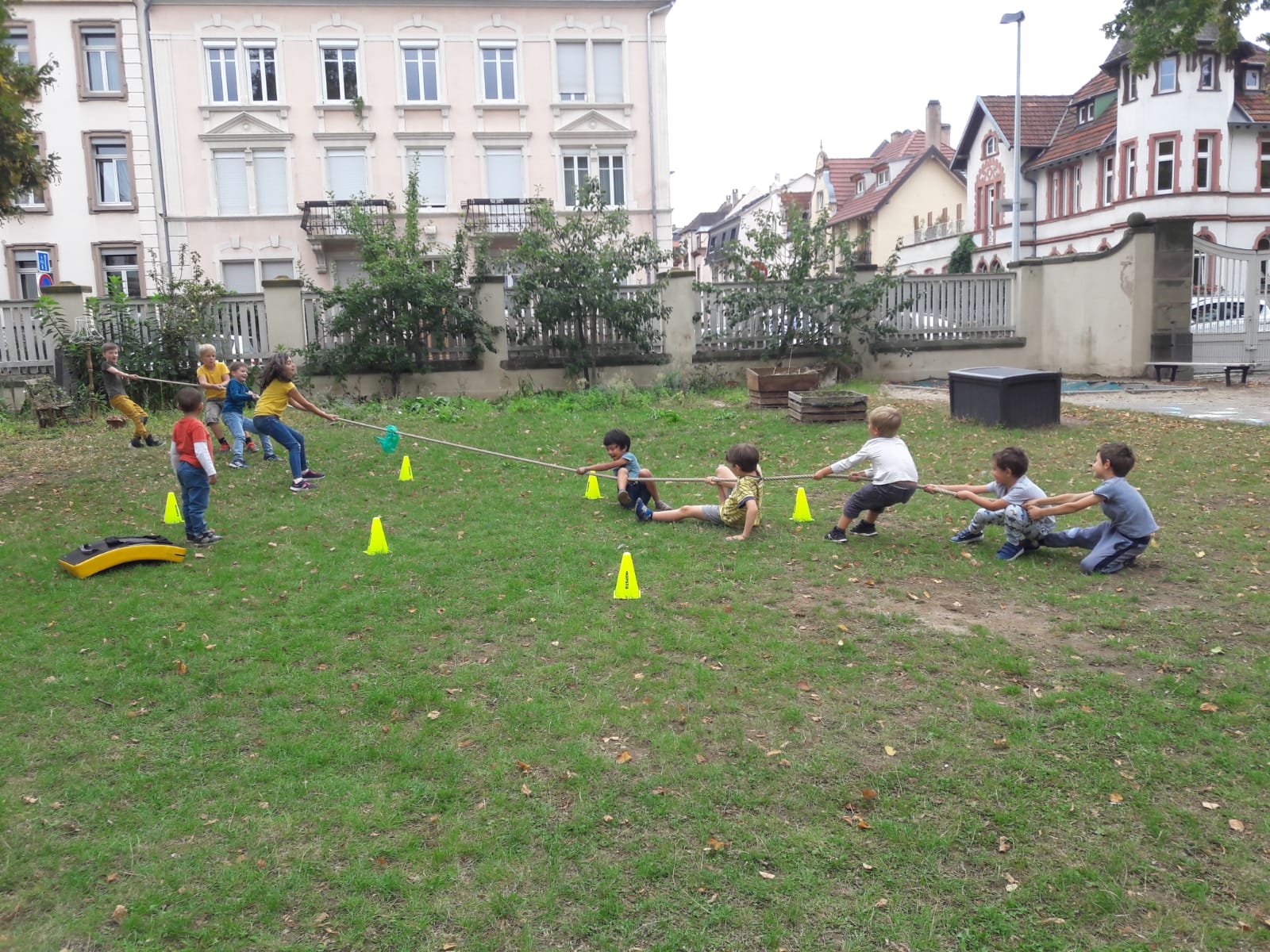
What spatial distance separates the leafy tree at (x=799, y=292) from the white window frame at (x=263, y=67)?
68.6ft

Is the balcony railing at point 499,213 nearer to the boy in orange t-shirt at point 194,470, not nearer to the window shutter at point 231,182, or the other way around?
the window shutter at point 231,182

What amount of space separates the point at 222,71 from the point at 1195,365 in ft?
100

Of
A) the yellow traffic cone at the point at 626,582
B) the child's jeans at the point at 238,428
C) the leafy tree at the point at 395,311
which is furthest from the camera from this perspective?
the leafy tree at the point at 395,311

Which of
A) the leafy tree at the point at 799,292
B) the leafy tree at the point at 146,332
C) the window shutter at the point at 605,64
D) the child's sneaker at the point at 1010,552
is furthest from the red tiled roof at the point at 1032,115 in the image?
the child's sneaker at the point at 1010,552

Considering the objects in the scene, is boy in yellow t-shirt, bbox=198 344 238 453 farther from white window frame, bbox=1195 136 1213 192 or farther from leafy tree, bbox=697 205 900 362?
white window frame, bbox=1195 136 1213 192

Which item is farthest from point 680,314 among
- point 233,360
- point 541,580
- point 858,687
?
point 858,687

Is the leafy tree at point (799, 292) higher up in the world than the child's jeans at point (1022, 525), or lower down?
higher up

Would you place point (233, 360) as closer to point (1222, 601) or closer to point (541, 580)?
point (541, 580)

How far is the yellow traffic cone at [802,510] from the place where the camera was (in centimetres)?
943

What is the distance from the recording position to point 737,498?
8945 mm

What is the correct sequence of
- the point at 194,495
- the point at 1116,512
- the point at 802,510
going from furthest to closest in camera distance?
1. the point at 802,510
2. the point at 194,495
3. the point at 1116,512

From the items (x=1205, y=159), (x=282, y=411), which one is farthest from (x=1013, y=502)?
(x=1205, y=159)

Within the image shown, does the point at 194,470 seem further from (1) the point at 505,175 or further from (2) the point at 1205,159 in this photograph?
(2) the point at 1205,159

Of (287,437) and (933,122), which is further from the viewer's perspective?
(933,122)
